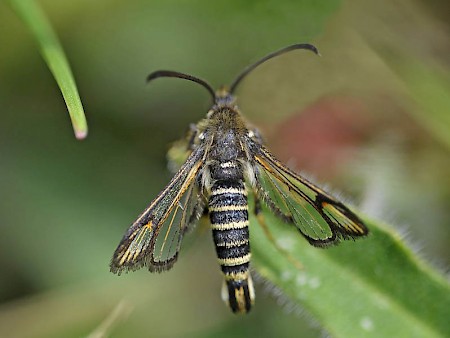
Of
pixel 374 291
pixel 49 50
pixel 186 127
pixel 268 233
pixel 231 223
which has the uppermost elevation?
pixel 186 127

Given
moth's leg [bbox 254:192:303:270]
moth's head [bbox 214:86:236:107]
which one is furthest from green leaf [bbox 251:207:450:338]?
moth's head [bbox 214:86:236:107]

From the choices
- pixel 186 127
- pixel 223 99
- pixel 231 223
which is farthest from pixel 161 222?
pixel 186 127

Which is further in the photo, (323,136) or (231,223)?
(323,136)

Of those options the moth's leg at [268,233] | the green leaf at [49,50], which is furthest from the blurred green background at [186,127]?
the green leaf at [49,50]

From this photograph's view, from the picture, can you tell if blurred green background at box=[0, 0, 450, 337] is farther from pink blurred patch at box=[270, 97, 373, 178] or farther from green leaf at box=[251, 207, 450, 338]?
green leaf at box=[251, 207, 450, 338]

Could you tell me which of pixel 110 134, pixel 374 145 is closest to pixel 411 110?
pixel 374 145

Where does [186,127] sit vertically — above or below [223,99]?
above

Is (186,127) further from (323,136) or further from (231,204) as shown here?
(231,204)

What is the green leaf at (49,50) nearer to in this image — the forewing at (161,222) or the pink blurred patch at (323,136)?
the forewing at (161,222)
